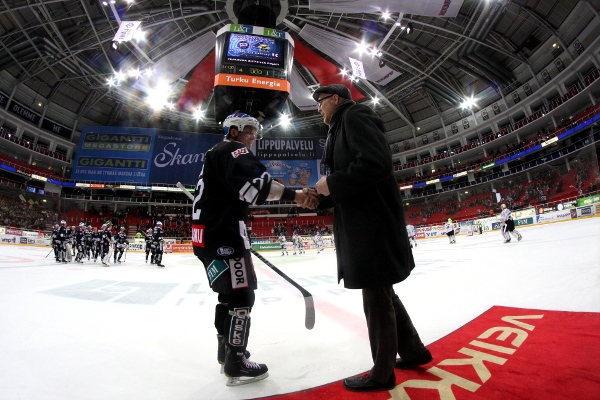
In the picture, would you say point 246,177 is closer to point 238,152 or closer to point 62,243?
point 238,152

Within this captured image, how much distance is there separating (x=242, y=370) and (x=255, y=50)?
53.4 feet

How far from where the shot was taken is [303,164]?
34781 millimetres

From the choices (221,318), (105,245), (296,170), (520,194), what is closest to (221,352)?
(221,318)

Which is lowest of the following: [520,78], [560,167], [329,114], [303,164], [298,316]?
[298,316]

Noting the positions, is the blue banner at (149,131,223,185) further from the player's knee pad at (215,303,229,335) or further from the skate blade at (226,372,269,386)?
the skate blade at (226,372,269,386)

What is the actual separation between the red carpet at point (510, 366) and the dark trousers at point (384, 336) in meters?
0.10

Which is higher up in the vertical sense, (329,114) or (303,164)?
(303,164)

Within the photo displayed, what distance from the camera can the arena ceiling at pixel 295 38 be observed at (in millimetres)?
20062

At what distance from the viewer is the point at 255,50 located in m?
14.8

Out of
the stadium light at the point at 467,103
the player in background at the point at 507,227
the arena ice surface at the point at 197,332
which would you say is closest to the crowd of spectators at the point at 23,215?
the arena ice surface at the point at 197,332

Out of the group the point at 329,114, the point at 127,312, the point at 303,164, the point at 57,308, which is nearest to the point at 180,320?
the point at 127,312

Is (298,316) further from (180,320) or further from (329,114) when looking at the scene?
(329,114)

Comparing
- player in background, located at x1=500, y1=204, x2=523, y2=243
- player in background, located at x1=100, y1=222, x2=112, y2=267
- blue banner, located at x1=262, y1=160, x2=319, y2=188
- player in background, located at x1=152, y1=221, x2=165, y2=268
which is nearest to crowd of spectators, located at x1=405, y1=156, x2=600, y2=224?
player in background, located at x1=500, y1=204, x2=523, y2=243

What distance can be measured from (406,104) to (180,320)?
38062mm
